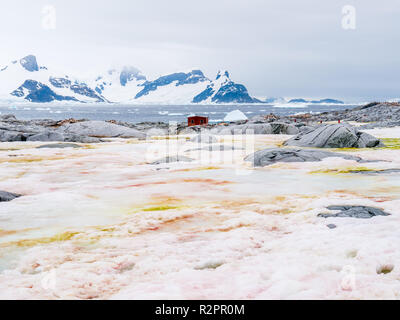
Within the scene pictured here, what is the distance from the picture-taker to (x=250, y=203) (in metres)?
8.80

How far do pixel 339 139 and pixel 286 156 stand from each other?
7.40 m

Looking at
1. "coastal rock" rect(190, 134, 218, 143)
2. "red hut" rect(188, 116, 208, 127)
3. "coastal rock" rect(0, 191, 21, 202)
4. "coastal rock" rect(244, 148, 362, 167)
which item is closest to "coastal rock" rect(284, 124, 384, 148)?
"coastal rock" rect(244, 148, 362, 167)

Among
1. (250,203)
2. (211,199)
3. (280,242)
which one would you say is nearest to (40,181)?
(211,199)

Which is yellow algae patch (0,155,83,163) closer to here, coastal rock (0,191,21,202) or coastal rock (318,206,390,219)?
coastal rock (0,191,21,202)

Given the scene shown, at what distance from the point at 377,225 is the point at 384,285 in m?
2.43

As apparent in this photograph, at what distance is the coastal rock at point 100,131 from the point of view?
34.5 m

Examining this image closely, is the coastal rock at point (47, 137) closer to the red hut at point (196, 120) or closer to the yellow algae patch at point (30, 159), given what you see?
the yellow algae patch at point (30, 159)

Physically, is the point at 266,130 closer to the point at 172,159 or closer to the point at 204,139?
the point at 204,139

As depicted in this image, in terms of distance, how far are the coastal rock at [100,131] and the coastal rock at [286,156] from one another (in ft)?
65.3

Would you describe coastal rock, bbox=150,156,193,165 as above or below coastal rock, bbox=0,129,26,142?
below

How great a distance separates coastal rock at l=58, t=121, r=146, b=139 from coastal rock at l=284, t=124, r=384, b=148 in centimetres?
1641

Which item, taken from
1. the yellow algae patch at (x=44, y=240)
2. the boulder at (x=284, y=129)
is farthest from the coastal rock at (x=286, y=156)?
the boulder at (x=284, y=129)

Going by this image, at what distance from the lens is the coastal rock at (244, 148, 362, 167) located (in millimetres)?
15641

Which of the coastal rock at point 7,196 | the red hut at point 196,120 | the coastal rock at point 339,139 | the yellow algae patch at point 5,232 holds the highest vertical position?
the red hut at point 196,120
